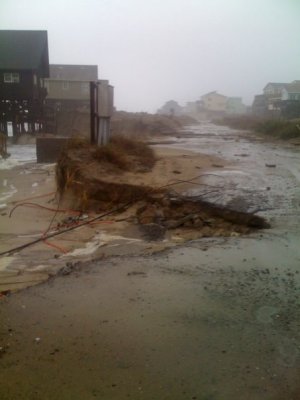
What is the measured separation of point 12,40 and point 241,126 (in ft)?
75.7

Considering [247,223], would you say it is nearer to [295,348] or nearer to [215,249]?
[215,249]

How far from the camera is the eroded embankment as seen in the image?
663 cm

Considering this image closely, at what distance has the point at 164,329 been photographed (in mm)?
3574

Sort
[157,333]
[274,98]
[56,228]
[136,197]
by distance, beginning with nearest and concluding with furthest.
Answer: [157,333] → [56,228] → [136,197] → [274,98]

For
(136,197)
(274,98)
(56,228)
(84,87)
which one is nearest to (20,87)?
(84,87)

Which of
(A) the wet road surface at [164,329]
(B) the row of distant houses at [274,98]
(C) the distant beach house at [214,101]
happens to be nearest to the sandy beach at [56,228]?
(A) the wet road surface at [164,329]

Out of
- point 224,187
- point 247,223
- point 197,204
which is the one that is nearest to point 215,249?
point 247,223

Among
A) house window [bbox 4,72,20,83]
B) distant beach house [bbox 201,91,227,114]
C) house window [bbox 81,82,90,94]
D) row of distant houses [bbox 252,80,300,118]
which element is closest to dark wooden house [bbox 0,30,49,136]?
house window [bbox 4,72,20,83]

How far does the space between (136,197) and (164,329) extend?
473 cm

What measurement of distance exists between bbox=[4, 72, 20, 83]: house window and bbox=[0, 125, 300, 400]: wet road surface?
30.1 m

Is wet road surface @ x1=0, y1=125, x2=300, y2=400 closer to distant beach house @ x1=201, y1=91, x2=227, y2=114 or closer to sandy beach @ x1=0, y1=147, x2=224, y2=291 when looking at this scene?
sandy beach @ x1=0, y1=147, x2=224, y2=291

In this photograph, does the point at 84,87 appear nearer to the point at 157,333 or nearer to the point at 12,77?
the point at 12,77

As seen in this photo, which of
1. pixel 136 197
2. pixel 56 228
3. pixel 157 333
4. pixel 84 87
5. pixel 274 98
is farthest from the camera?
pixel 274 98

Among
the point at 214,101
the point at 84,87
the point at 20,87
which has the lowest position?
the point at 20,87
